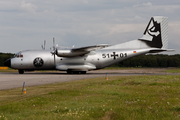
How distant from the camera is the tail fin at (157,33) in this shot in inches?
1631

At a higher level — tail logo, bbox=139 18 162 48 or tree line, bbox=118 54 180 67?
tail logo, bbox=139 18 162 48

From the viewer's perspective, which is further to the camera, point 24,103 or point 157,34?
point 157,34

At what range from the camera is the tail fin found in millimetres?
41438

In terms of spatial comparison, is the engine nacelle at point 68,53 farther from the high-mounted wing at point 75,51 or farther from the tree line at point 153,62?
the tree line at point 153,62

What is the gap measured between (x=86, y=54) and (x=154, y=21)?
14415 mm

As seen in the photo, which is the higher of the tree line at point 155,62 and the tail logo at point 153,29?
the tail logo at point 153,29

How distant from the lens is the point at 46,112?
920cm

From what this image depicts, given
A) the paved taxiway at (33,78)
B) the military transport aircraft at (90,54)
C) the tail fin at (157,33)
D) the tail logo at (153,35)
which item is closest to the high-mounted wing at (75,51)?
the military transport aircraft at (90,54)

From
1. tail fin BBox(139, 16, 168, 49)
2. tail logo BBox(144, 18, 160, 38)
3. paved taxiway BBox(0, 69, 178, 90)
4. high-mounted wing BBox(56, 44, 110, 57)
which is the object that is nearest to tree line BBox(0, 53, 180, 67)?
tail fin BBox(139, 16, 168, 49)

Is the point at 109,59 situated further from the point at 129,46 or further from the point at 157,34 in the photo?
the point at 157,34

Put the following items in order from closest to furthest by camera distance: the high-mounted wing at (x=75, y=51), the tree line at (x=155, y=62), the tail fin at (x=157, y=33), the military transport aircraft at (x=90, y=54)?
the high-mounted wing at (x=75, y=51) < the military transport aircraft at (x=90, y=54) < the tail fin at (x=157, y=33) < the tree line at (x=155, y=62)

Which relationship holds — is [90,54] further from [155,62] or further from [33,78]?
[155,62]

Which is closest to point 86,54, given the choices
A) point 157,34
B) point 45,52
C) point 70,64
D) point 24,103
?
point 70,64

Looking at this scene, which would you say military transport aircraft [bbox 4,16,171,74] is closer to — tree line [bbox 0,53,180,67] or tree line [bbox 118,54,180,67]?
tree line [bbox 118,54,180,67]
